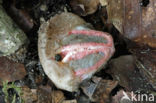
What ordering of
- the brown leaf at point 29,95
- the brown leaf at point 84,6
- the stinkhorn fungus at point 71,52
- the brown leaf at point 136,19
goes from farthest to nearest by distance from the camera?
the brown leaf at point 84,6 → the brown leaf at point 29,95 → the stinkhorn fungus at point 71,52 → the brown leaf at point 136,19

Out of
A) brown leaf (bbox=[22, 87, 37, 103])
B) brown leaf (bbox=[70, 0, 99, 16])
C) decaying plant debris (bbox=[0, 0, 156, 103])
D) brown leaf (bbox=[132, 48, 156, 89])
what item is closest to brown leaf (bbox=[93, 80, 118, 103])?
decaying plant debris (bbox=[0, 0, 156, 103])

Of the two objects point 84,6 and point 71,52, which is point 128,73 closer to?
point 71,52

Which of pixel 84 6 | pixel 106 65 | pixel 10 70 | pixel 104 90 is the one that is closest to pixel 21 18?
pixel 10 70

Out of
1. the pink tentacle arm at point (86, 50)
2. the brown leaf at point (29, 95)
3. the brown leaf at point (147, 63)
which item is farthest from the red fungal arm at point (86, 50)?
the brown leaf at point (29, 95)

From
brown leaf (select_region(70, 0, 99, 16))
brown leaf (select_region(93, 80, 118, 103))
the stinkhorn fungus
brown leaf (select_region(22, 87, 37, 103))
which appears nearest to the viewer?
the stinkhorn fungus

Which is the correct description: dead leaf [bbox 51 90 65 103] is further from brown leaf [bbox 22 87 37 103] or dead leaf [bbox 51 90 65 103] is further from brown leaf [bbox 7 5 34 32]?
brown leaf [bbox 7 5 34 32]

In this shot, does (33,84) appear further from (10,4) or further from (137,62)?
(137,62)

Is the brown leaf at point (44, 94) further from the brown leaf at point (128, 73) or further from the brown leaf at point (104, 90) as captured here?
the brown leaf at point (128, 73)
